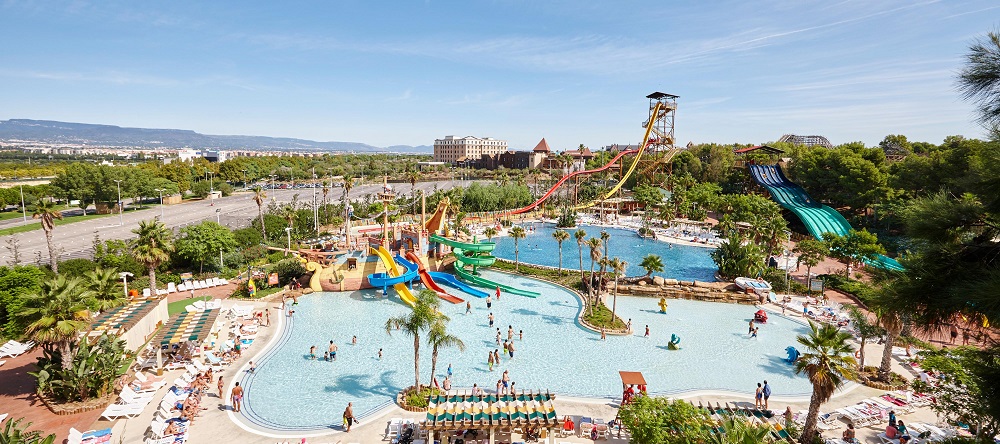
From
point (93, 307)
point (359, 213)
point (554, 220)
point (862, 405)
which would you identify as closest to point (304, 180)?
point (359, 213)

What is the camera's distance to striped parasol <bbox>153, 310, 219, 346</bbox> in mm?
20500

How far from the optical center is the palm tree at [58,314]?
15336mm

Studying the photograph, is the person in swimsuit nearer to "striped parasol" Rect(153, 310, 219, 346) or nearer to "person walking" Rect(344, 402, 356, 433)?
"person walking" Rect(344, 402, 356, 433)

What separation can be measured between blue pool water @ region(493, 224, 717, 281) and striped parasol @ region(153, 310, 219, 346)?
993 inches

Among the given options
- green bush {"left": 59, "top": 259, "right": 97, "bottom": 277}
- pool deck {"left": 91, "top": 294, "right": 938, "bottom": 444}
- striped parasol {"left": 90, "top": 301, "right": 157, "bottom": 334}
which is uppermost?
green bush {"left": 59, "top": 259, "right": 97, "bottom": 277}

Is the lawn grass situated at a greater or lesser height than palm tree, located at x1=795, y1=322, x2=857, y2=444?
lesser

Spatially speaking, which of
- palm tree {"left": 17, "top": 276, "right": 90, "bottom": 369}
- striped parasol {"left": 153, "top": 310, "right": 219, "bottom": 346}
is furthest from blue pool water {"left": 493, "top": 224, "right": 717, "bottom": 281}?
palm tree {"left": 17, "top": 276, "right": 90, "bottom": 369}

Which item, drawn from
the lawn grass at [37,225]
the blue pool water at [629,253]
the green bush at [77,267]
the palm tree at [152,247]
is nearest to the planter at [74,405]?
the palm tree at [152,247]

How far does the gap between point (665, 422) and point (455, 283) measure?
21997mm

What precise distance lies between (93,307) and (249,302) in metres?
11.8

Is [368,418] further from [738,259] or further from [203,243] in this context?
[738,259]

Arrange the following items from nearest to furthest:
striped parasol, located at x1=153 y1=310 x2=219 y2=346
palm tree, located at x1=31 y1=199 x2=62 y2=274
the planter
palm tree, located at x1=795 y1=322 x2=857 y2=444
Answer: palm tree, located at x1=795 y1=322 x2=857 y2=444
the planter
striped parasol, located at x1=153 y1=310 x2=219 y2=346
palm tree, located at x1=31 y1=199 x2=62 y2=274

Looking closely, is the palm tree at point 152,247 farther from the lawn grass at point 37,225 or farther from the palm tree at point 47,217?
the lawn grass at point 37,225

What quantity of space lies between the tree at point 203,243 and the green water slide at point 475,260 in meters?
15.5
